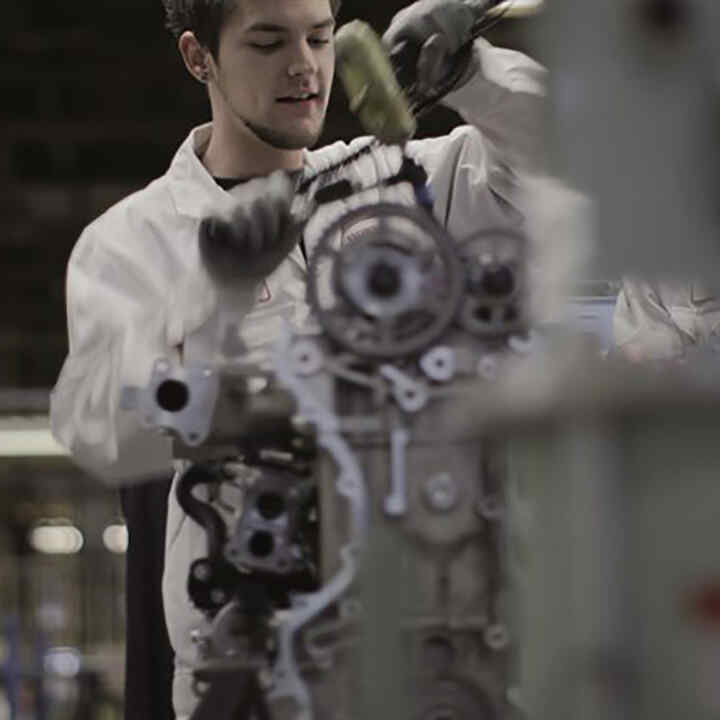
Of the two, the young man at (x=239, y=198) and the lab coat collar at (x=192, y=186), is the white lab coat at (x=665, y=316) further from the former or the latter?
the lab coat collar at (x=192, y=186)

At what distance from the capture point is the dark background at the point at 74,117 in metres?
11.0

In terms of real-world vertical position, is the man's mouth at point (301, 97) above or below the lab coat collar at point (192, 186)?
above

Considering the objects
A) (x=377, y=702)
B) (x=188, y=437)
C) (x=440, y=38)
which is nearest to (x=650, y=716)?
(x=377, y=702)

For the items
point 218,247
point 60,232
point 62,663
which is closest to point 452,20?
point 218,247

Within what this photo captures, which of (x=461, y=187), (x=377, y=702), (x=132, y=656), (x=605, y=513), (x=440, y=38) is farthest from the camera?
(x=132, y=656)

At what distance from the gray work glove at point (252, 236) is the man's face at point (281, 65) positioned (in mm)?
600

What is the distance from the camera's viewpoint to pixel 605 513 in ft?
3.53

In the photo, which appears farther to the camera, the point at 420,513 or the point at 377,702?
the point at 420,513

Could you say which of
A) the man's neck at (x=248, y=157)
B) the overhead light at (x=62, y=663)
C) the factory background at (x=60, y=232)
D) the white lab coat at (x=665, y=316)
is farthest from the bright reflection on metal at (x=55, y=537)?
the man's neck at (x=248, y=157)

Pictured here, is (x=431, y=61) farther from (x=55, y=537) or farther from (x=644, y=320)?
(x=55, y=537)

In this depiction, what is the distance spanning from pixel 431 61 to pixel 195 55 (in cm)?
75

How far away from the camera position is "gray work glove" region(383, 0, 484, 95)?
203 cm

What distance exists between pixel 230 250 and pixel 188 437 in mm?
173

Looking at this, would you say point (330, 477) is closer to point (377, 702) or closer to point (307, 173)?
point (377, 702)
